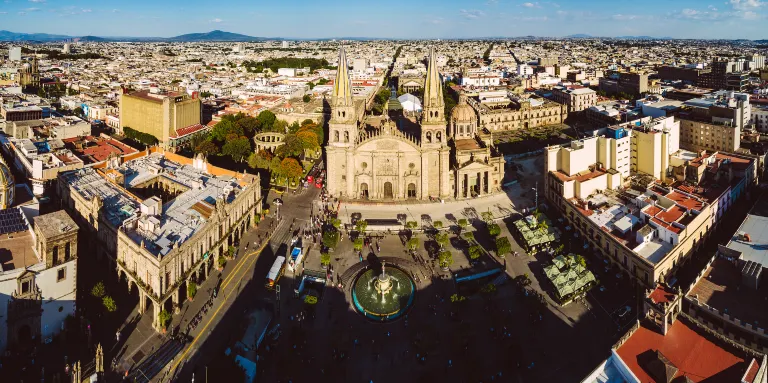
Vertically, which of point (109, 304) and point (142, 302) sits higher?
point (109, 304)

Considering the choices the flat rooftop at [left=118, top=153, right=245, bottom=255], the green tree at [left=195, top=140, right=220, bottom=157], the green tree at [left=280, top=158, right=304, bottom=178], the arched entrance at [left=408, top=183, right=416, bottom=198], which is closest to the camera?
the flat rooftop at [left=118, top=153, right=245, bottom=255]

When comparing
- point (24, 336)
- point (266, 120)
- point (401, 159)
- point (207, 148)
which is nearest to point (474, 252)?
point (401, 159)

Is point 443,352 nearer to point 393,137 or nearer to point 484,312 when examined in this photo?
point 484,312

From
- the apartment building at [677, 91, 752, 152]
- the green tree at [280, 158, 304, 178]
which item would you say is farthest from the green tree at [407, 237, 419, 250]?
the apartment building at [677, 91, 752, 152]

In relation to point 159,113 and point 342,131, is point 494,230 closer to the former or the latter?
point 342,131

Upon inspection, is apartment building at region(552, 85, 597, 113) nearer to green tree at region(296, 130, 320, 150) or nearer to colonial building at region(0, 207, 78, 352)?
green tree at region(296, 130, 320, 150)

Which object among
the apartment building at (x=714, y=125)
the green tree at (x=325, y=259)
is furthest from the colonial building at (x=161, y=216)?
the apartment building at (x=714, y=125)
